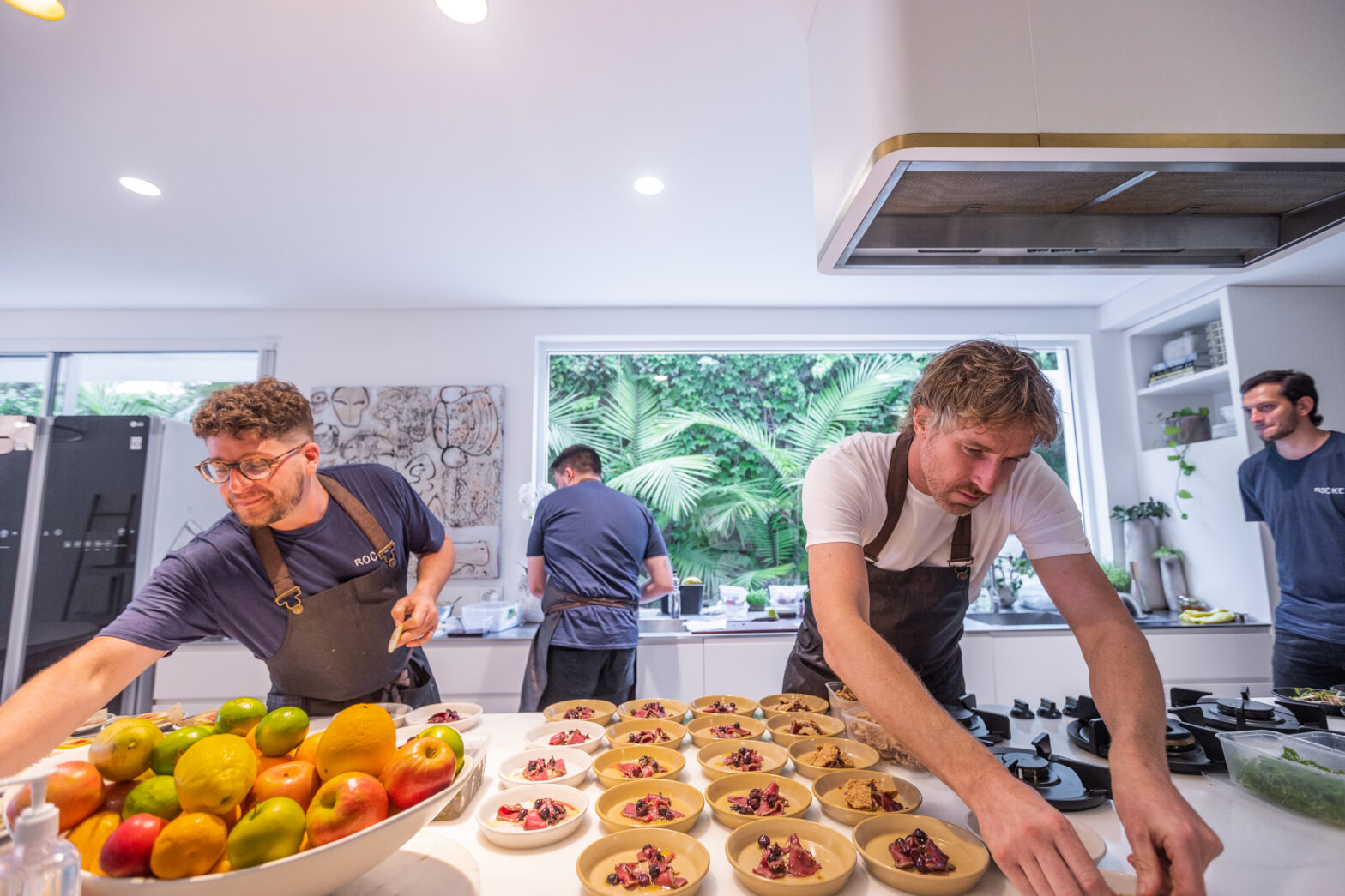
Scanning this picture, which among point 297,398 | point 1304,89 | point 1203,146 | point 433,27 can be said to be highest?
point 433,27

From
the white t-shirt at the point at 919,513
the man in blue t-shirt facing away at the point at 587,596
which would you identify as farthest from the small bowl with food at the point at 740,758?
the man in blue t-shirt facing away at the point at 587,596

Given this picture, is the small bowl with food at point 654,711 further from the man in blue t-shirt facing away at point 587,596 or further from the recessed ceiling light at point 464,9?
the recessed ceiling light at point 464,9

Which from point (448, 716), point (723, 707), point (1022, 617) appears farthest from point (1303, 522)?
point (448, 716)

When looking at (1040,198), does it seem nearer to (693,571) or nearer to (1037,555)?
(1037,555)

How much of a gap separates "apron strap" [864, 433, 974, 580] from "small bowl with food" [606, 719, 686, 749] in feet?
1.91

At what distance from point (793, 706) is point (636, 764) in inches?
17.3

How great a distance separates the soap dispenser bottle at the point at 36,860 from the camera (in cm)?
50

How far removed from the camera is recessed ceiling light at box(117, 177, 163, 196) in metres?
2.23

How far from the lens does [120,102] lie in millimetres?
1827

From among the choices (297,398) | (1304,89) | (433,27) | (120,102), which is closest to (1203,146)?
(1304,89)

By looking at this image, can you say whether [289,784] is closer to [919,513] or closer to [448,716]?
[448,716]

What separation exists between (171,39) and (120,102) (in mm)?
427

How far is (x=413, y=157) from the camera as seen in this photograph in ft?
6.97

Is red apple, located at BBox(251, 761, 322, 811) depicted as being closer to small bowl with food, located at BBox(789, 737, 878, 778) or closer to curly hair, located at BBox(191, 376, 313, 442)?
small bowl with food, located at BBox(789, 737, 878, 778)
